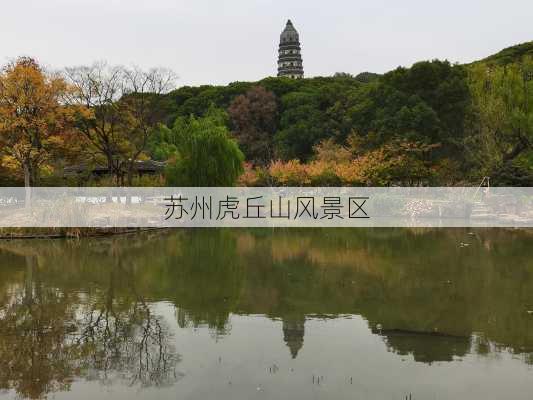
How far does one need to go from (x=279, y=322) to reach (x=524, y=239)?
13.8m

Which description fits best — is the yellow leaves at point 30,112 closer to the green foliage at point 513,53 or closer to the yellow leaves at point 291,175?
the yellow leaves at point 291,175

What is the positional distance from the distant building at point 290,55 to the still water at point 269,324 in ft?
228

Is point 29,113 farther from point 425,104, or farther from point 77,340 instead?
point 425,104

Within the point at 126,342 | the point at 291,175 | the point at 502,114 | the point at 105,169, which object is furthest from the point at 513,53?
the point at 126,342

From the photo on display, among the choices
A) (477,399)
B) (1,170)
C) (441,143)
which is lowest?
(477,399)

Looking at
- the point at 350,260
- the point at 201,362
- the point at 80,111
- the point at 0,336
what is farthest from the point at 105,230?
the point at 201,362

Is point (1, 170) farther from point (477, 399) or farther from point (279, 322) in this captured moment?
point (477, 399)

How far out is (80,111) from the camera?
25.4m

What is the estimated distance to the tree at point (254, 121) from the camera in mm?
48750

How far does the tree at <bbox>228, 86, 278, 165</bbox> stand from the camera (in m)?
48.8

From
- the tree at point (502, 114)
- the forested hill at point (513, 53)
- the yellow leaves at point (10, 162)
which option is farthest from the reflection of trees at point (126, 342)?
the forested hill at point (513, 53)

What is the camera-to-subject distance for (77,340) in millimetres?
8570

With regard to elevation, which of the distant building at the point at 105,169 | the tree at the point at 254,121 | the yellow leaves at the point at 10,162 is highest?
the tree at the point at 254,121

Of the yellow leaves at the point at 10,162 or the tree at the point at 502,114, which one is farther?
the tree at the point at 502,114
